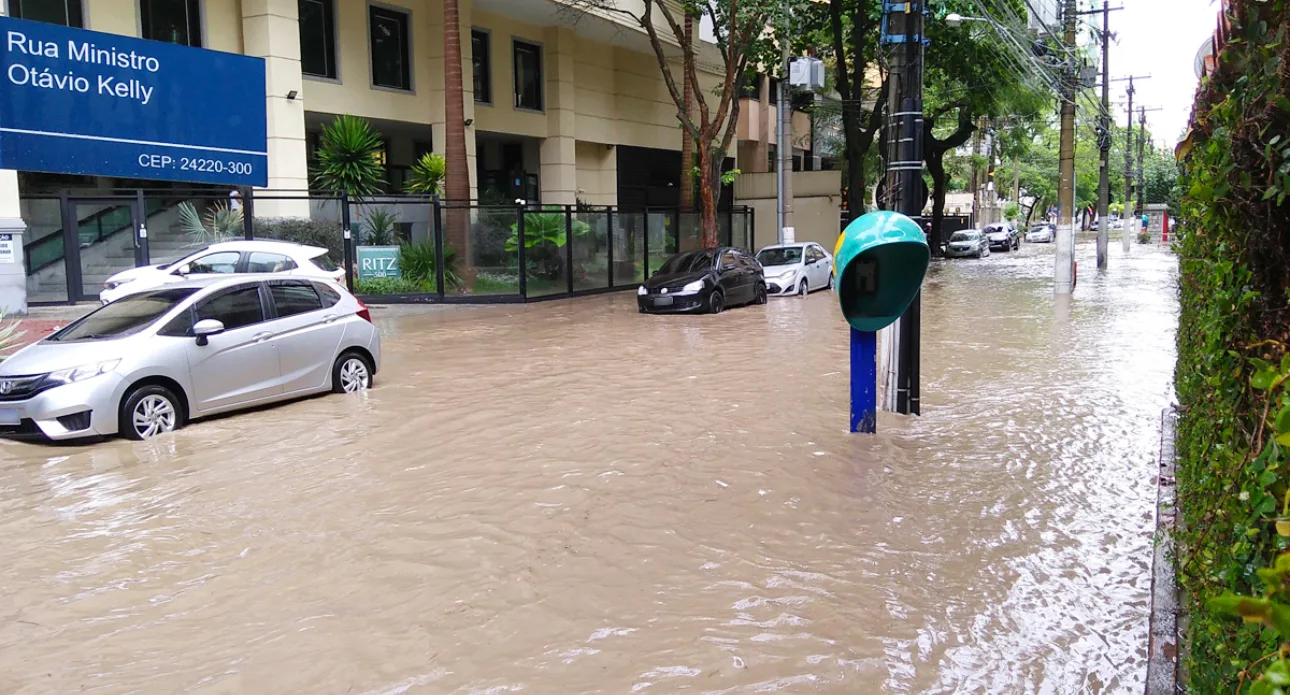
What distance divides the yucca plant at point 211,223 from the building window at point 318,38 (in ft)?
17.6

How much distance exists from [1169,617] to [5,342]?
42.5 ft

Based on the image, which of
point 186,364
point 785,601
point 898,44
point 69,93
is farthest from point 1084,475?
point 69,93

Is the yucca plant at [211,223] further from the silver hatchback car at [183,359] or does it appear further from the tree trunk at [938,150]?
the tree trunk at [938,150]

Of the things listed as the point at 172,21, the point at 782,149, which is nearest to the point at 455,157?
the point at 172,21

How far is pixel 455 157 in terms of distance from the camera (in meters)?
23.6

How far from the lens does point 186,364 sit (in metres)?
9.62

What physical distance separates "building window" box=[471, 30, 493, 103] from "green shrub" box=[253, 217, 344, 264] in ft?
28.9

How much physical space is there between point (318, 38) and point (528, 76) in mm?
8106

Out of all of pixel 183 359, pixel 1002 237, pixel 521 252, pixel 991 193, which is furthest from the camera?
pixel 991 193

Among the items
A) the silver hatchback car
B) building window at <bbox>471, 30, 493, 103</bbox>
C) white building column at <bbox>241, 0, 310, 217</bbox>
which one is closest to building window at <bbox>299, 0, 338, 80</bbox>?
white building column at <bbox>241, 0, 310, 217</bbox>

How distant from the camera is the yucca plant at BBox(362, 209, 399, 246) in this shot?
22.4m

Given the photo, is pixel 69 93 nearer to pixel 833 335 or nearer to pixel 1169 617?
pixel 833 335

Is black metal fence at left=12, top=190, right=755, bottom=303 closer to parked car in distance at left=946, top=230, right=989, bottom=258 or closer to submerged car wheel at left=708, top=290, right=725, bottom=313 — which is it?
submerged car wheel at left=708, top=290, right=725, bottom=313

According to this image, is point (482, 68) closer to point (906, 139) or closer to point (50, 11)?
point (50, 11)
